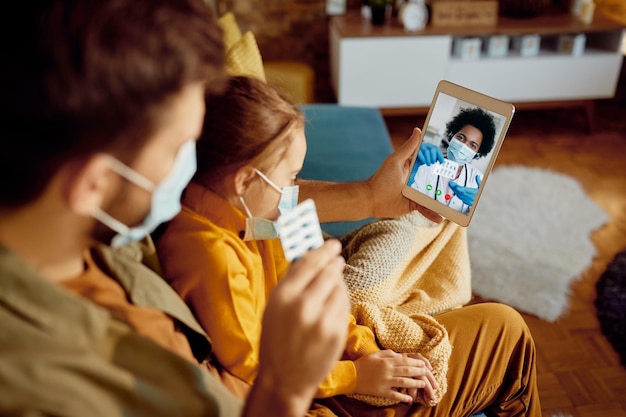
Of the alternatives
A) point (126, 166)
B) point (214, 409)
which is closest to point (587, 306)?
point (214, 409)

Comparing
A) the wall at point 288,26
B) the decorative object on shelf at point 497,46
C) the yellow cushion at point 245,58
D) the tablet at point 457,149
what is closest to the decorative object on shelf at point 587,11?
the decorative object on shelf at point 497,46

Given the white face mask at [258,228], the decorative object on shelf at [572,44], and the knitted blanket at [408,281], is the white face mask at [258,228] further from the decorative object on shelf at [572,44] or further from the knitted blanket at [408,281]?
the decorative object on shelf at [572,44]

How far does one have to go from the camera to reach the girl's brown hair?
0.89m

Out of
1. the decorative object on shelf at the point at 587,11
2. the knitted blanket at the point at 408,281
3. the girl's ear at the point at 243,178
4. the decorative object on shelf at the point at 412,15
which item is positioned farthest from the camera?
the decorative object on shelf at the point at 587,11

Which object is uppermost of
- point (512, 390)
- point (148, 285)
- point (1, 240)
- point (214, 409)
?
point (1, 240)

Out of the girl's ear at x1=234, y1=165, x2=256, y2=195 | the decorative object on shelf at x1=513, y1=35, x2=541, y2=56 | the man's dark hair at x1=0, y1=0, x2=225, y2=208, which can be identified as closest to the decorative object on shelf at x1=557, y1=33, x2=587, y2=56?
the decorative object on shelf at x1=513, y1=35, x2=541, y2=56

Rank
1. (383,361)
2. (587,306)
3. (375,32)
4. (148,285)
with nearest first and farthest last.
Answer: (148,285) → (383,361) → (587,306) → (375,32)

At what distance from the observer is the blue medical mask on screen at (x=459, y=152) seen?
1096 millimetres

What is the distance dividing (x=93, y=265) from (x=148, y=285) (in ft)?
0.25

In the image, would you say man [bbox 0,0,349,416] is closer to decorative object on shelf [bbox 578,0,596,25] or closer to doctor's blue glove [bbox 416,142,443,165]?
doctor's blue glove [bbox 416,142,443,165]

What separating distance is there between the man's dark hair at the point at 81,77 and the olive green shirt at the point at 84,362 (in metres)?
0.11

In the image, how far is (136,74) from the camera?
0.54 m

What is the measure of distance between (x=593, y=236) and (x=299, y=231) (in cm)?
194

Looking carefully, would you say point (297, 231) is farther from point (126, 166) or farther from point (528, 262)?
point (528, 262)
